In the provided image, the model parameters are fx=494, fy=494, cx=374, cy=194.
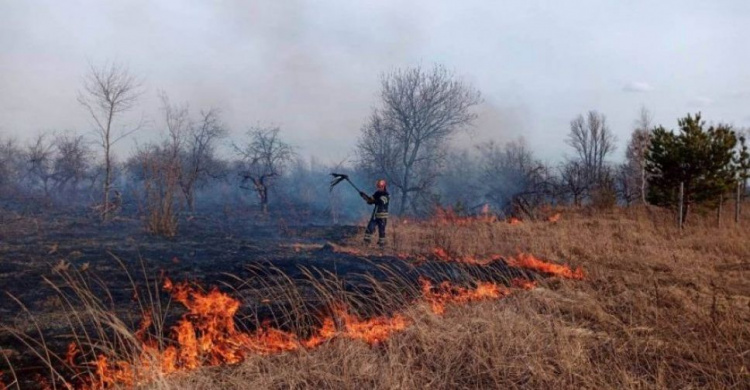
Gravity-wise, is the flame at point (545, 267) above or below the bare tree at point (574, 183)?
below

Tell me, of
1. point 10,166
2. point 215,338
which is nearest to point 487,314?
point 215,338

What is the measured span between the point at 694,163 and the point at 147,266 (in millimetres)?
15742

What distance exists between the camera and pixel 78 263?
8516 mm

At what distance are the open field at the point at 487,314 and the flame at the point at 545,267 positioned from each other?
0.33 meters

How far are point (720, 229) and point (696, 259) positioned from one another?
5192 millimetres

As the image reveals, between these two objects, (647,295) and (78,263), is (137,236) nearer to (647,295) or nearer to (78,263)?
(78,263)

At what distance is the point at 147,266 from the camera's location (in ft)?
28.6

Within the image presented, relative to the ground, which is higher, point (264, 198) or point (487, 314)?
point (264, 198)

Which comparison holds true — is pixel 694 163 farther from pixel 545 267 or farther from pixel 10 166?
pixel 10 166

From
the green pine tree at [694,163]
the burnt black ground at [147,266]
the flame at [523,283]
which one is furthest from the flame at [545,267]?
the green pine tree at [694,163]

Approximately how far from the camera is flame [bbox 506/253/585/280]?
822 centimetres

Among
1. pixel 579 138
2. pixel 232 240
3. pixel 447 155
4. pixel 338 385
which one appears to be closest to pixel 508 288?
pixel 338 385

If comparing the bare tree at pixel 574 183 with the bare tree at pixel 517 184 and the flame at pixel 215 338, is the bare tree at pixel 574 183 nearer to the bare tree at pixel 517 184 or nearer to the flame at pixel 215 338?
the bare tree at pixel 517 184

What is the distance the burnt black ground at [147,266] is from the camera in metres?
5.91
